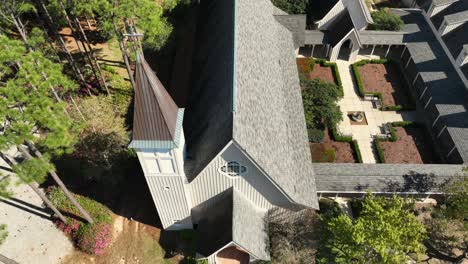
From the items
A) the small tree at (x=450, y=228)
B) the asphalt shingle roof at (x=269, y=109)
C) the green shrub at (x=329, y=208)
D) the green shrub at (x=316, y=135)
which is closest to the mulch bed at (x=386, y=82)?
the green shrub at (x=316, y=135)

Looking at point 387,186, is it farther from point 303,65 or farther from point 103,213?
point 103,213

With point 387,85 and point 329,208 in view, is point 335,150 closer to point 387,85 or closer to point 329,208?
point 329,208

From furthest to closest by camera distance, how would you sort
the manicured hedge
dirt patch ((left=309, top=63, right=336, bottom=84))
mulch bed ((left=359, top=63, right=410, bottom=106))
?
dirt patch ((left=309, top=63, right=336, bottom=84)) < the manicured hedge < mulch bed ((left=359, top=63, right=410, bottom=106))

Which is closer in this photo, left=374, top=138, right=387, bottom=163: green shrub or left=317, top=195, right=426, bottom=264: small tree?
left=317, top=195, right=426, bottom=264: small tree

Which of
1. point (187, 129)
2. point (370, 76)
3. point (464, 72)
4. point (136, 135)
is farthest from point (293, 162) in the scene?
point (464, 72)

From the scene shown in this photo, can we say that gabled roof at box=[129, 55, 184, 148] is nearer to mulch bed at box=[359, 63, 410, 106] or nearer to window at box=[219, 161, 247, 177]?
window at box=[219, 161, 247, 177]

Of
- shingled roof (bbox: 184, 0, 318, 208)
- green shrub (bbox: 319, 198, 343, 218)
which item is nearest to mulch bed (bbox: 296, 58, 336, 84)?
shingled roof (bbox: 184, 0, 318, 208)
